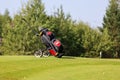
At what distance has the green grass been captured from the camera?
56.1ft

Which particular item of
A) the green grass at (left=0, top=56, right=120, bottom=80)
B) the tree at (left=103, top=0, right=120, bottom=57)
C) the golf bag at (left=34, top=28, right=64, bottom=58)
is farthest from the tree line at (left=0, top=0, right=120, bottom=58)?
the green grass at (left=0, top=56, right=120, bottom=80)

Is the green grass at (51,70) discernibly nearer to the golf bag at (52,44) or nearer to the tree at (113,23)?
the golf bag at (52,44)

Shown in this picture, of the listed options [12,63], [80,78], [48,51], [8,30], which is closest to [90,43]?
[8,30]

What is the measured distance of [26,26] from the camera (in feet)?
192

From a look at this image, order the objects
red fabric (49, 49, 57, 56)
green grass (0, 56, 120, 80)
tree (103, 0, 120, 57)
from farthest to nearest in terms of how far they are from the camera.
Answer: tree (103, 0, 120, 57), red fabric (49, 49, 57, 56), green grass (0, 56, 120, 80)

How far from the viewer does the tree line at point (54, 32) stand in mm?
57750

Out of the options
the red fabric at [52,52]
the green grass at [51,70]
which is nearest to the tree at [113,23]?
the red fabric at [52,52]

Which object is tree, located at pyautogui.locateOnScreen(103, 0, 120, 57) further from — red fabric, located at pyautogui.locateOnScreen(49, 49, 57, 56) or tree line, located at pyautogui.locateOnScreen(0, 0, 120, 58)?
red fabric, located at pyautogui.locateOnScreen(49, 49, 57, 56)

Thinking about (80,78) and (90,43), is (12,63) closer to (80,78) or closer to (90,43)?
(80,78)

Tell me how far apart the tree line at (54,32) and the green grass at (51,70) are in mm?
32879

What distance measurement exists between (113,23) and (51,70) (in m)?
51.4

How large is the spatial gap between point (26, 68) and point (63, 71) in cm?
244

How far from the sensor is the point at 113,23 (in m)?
69.6

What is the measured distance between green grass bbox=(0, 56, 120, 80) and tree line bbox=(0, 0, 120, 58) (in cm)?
3288
